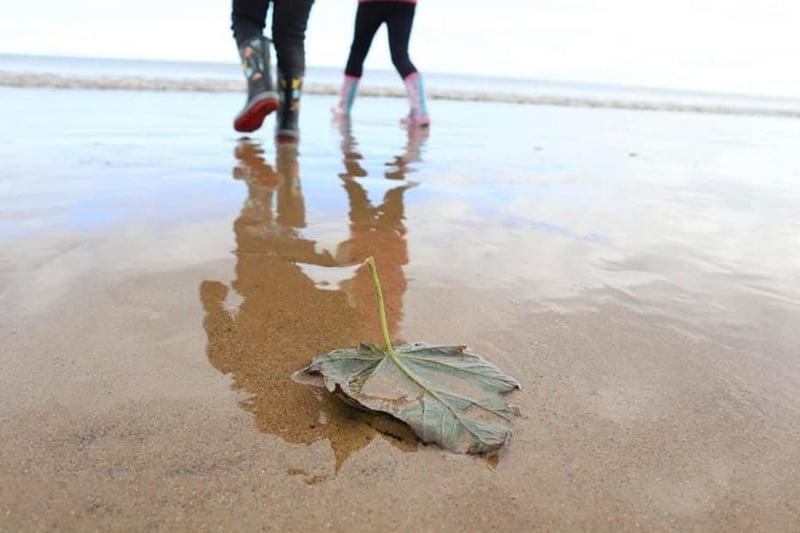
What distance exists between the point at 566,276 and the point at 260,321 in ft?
2.48

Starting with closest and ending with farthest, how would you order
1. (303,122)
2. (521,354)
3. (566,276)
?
(521,354) < (566,276) < (303,122)

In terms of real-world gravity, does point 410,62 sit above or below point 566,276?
above

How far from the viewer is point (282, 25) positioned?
9.60ft

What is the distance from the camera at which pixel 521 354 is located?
1.02m

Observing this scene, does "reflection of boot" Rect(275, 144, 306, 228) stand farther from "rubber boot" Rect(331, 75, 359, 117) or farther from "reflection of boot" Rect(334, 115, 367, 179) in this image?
"rubber boot" Rect(331, 75, 359, 117)

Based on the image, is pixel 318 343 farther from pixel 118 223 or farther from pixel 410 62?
pixel 410 62

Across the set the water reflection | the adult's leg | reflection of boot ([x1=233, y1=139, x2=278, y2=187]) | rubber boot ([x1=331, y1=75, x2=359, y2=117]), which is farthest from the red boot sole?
rubber boot ([x1=331, y1=75, x2=359, y2=117])

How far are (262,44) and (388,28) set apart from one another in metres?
2.38

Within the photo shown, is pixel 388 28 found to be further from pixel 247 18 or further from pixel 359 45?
pixel 247 18

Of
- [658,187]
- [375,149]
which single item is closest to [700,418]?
[658,187]

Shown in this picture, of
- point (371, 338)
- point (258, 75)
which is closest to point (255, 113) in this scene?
point (258, 75)

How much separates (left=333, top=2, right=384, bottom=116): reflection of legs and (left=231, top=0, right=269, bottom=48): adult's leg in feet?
7.23

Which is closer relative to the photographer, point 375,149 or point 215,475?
point 215,475

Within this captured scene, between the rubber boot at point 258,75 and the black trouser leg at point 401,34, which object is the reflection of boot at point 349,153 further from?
the black trouser leg at point 401,34
